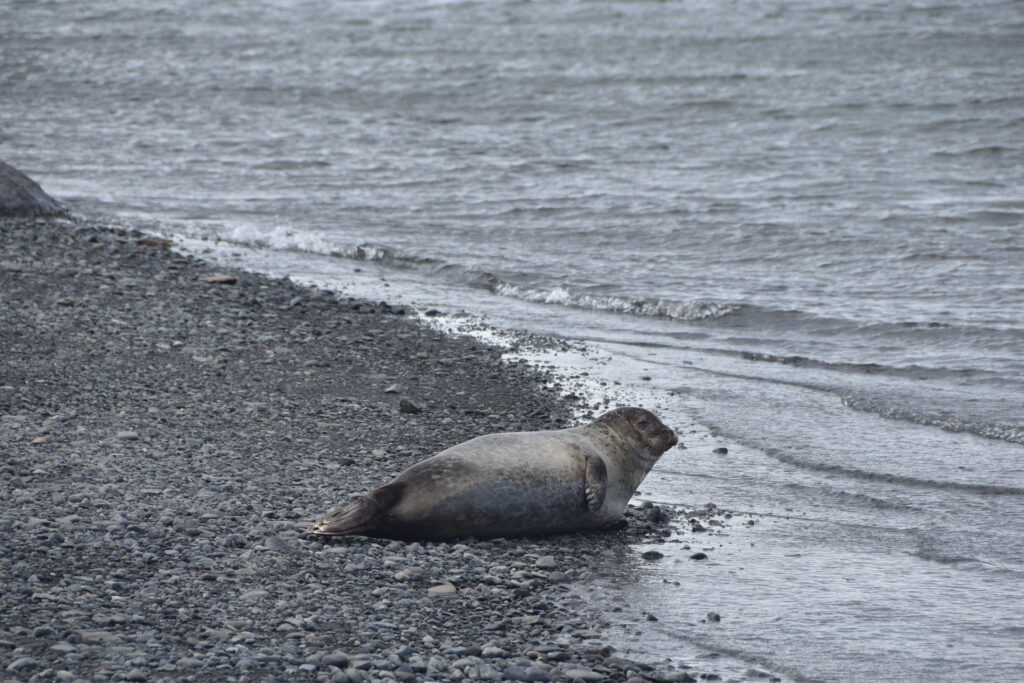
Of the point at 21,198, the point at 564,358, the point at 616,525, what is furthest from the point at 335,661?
the point at 21,198

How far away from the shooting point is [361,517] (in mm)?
5156

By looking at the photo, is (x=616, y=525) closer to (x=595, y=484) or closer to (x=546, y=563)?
(x=595, y=484)

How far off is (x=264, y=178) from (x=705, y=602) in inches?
547

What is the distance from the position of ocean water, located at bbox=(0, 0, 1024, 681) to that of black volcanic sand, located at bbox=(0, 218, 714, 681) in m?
0.57

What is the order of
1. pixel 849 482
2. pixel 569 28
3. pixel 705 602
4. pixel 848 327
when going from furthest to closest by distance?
pixel 569 28
pixel 848 327
pixel 849 482
pixel 705 602

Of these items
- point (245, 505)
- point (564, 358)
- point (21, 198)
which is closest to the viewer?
point (245, 505)

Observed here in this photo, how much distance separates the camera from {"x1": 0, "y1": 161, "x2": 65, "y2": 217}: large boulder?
11.8m

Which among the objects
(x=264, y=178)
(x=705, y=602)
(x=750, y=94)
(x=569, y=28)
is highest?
(x=569, y=28)

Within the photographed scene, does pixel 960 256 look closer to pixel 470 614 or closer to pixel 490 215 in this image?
pixel 490 215

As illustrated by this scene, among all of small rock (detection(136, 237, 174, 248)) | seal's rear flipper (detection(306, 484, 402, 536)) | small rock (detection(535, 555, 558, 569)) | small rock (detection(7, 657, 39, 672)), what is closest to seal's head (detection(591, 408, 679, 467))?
small rock (detection(535, 555, 558, 569))

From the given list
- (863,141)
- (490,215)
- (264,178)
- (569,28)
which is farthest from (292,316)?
(569,28)

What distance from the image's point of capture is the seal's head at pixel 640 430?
237 inches

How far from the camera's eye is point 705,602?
16.4 feet

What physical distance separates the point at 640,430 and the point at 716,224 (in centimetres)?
884
